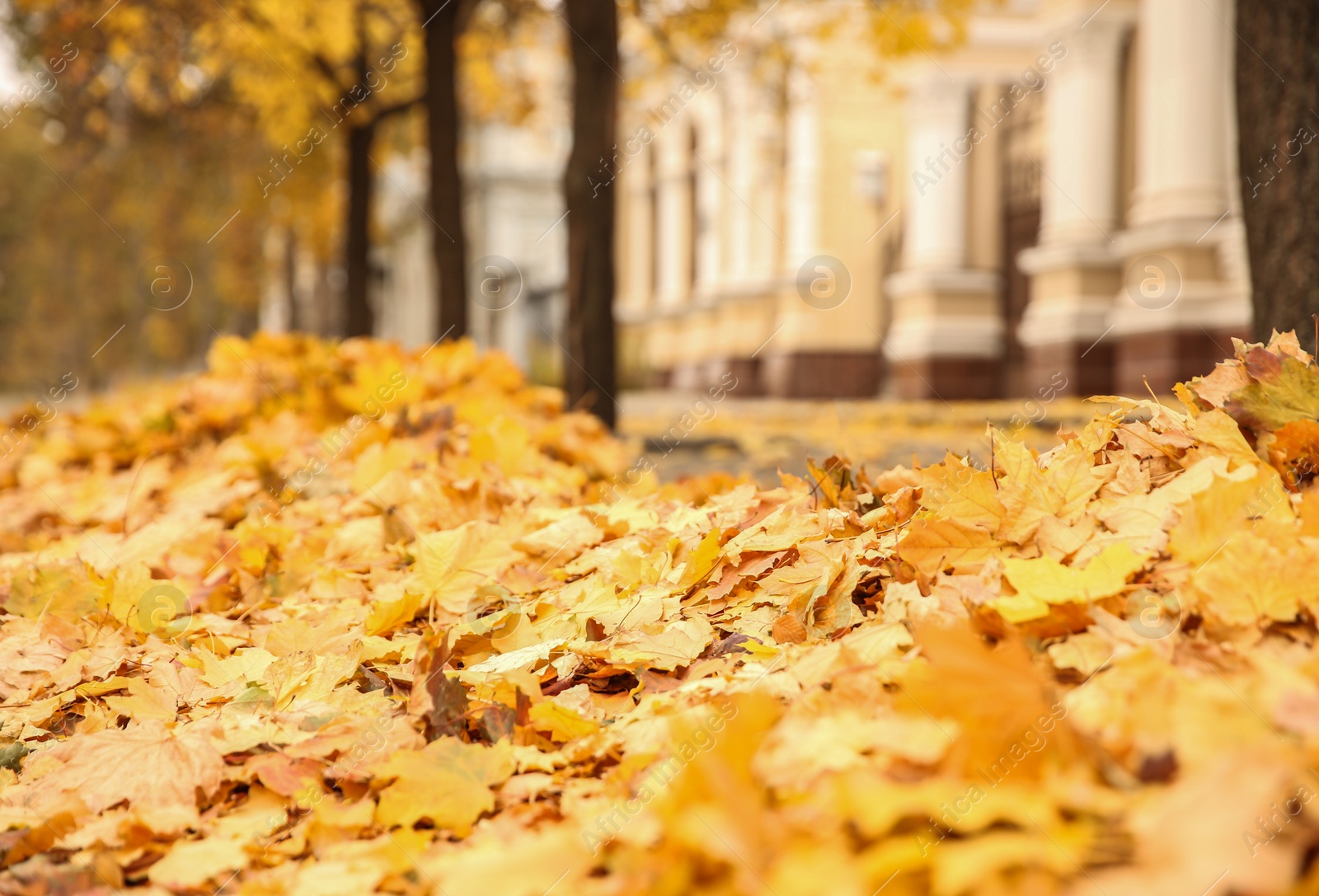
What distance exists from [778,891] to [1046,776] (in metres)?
0.29

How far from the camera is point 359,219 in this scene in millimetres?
12781

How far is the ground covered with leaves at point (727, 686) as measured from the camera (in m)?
1.00

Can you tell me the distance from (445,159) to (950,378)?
880cm

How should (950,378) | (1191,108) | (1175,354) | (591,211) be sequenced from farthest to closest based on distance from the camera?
(950,378) → (1191,108) → (1175,354) → (591,211)

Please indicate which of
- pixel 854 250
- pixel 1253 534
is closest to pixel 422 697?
pixel 1253 534

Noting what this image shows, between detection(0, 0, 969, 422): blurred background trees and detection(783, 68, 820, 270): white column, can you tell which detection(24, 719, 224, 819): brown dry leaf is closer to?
detection(0, 0, 969, 422): blurred background trees

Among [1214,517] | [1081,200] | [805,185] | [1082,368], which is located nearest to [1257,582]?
[1214,517]

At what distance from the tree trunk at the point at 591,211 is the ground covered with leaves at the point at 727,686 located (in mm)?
4479

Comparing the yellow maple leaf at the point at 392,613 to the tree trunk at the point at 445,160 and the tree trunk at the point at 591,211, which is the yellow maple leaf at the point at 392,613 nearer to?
the tree trunk at the point at 591,211

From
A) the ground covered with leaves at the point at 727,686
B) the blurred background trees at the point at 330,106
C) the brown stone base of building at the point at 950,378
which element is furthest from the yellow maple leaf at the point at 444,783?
the brown stone base of building at the point at 950,378

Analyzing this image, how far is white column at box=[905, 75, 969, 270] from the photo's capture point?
15.9 metres

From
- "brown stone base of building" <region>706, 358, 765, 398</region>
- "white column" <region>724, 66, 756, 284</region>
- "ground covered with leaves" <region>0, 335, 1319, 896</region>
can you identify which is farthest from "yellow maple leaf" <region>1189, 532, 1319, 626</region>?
"white column" <region>724, 66, 756, 284</region>

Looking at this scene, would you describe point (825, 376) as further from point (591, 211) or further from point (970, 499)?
point (970, 499)

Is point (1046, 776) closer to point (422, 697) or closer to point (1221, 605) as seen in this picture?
point (1221, 605)
